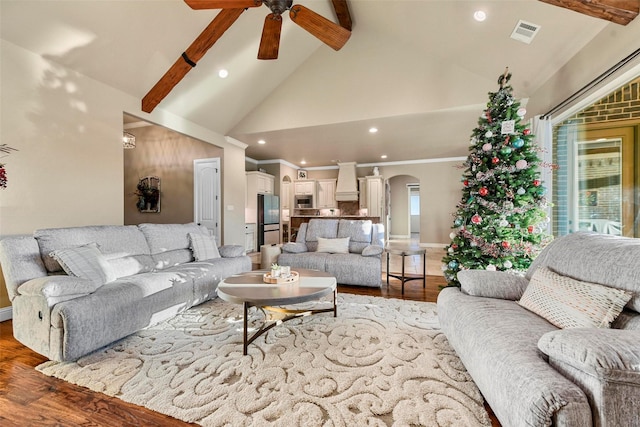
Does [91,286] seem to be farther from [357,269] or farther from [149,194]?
[149,194]

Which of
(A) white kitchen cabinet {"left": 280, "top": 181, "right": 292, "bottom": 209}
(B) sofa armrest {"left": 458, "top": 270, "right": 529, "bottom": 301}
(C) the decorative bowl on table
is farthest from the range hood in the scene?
(B) sofa armrest {"left": 458, "top": 270, "right": 529, "bottom": 301}

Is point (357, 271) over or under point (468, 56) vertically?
under

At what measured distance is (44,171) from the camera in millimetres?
3021

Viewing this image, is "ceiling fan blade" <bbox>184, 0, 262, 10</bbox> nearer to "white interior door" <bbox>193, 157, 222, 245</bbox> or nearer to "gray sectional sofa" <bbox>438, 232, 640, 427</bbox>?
"gray sectional sofa" <bbox>438, 232, 640, 427</bbox>

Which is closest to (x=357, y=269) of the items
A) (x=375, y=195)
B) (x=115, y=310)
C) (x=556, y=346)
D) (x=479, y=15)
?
(x=115, y=310)

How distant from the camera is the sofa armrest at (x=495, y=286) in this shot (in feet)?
6.23

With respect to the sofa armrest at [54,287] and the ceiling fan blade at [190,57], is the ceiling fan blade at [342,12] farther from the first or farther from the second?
the sofa armrest at [54,287]

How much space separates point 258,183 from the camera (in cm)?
750

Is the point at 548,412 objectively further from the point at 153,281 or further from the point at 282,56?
the point at 282,56

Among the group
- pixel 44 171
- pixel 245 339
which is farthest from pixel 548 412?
pixel 44 171

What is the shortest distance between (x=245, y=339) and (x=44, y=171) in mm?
3023

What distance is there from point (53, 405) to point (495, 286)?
2.73m

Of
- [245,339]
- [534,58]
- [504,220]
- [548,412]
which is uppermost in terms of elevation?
[534,58]

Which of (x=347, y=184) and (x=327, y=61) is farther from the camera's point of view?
(x=347, y=184)
